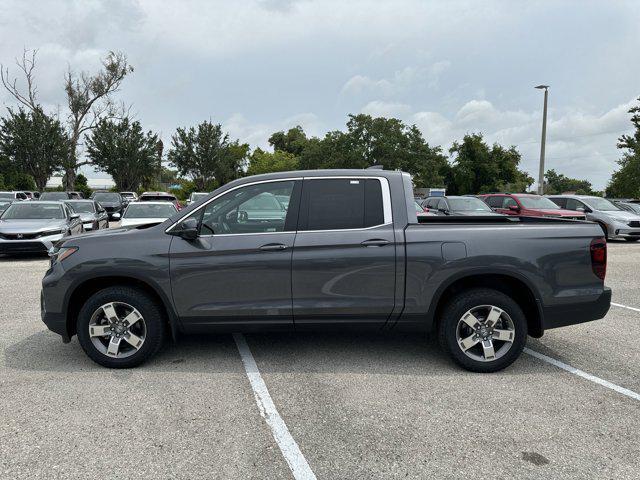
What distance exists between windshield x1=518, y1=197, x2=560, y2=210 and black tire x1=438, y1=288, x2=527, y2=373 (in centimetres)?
1295

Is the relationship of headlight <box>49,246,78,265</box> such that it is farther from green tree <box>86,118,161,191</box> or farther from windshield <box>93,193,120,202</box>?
green tree <box>86,118,161,191</box>

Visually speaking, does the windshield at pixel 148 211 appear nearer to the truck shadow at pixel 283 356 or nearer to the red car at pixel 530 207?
the truck shadow at pixel 283 356

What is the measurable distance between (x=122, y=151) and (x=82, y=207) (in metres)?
32.4

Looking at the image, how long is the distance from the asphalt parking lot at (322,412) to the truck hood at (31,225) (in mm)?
6773

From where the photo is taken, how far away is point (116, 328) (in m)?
4.34

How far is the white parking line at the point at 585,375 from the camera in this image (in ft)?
12.7

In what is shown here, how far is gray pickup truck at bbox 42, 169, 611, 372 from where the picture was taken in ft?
13.6

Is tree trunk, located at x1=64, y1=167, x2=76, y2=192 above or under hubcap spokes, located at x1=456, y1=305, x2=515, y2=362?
above


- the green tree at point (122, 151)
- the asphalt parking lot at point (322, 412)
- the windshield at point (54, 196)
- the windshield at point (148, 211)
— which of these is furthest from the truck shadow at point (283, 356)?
the green tree at point (122, 151)

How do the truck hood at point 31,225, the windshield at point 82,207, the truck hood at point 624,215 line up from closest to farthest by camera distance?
1. the truck hood at point 31,225
2. the truck hood at point 624,215
3. the windshield at point 82,207

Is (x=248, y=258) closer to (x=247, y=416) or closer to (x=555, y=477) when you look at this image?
(x=247, y=416)

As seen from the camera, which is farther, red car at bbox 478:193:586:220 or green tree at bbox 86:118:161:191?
green tree at bbox 86:118:161:191

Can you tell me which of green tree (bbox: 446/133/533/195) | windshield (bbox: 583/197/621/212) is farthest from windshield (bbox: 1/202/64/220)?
green tree (bbox: 446/133/533/195)

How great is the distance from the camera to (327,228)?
13.9ft
